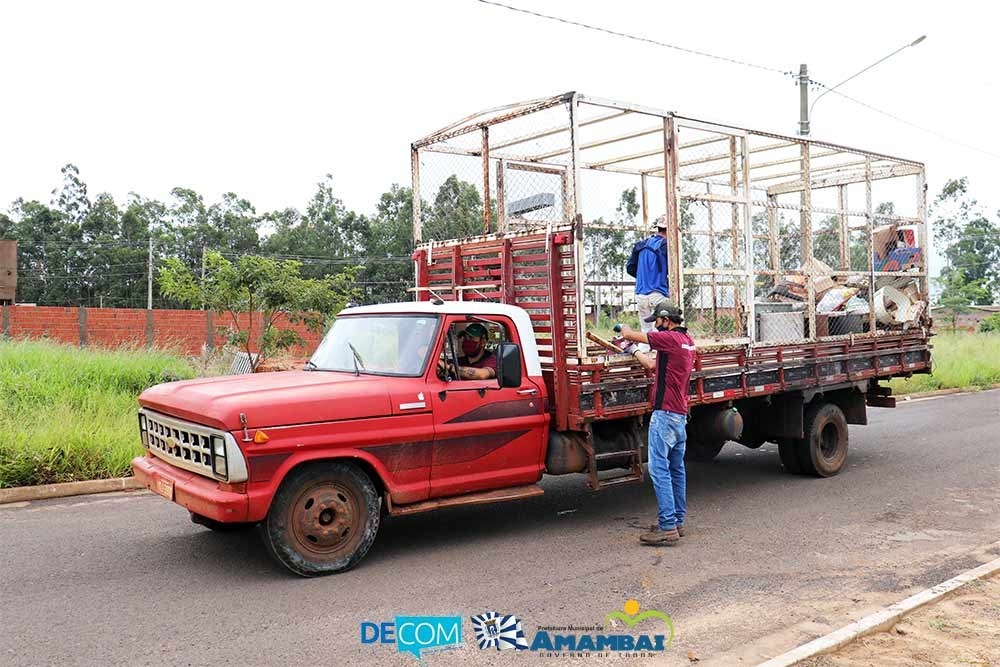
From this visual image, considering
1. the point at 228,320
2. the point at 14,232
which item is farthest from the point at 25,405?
the point at 14,232

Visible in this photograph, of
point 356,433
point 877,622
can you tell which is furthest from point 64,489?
point 877,622

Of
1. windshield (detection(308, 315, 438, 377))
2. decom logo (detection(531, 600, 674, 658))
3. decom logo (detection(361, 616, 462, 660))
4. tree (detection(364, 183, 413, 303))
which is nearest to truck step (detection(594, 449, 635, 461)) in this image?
windshield (detection(308, 315, 438, 377))

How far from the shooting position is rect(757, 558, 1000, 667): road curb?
13.5ft

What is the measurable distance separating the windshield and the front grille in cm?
125

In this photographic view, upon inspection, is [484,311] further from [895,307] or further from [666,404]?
[895,307]

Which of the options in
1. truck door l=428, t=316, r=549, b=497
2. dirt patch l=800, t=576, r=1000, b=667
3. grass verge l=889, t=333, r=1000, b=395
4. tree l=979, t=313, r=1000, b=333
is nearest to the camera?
dirt patch l=800, t=576, r=1000, b=667

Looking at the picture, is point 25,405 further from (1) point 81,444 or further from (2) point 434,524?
(2) point 434,524

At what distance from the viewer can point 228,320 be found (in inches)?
913

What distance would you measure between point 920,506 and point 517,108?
5.16 meters

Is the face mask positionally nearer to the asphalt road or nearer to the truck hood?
the truck hood

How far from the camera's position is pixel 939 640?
Result: 4.36 meters

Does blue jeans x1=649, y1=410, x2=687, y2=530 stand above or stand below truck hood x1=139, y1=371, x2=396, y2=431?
below

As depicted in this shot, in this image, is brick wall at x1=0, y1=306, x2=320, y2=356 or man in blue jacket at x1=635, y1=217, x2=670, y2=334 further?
brick wall at x1=0, y1=306, x2=320, y2=356

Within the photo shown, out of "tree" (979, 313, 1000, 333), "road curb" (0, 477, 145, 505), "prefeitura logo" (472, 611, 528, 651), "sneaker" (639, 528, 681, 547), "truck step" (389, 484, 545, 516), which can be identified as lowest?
"prefeitura logo" (472, 611, 528, 651)
